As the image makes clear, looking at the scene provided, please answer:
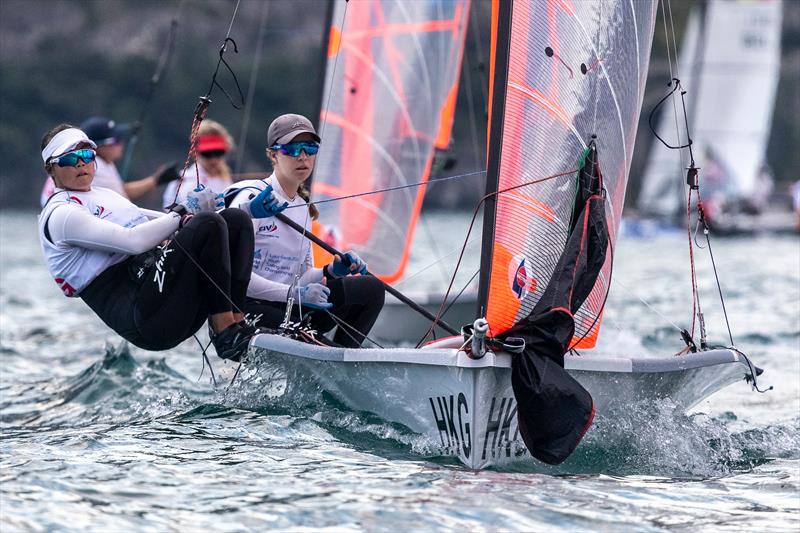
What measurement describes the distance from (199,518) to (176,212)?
157 cm

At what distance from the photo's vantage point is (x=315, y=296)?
4641mm

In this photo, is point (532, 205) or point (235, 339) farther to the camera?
point (235, 339)

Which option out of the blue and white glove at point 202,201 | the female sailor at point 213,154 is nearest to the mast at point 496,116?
the blue and white glove at point 202,201

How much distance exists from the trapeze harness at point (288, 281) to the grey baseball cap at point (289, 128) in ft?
0.67

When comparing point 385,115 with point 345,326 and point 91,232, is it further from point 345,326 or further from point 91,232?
point 91,232

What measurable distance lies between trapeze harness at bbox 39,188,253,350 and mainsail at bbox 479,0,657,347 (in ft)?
3.26

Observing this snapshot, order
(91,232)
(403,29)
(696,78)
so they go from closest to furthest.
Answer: (91,232), (403,29), (696,78)

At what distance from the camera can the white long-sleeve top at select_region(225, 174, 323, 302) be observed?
4.81 metres

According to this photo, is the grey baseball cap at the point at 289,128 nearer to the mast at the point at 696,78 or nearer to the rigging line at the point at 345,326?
the rigging line at the point at 345,326

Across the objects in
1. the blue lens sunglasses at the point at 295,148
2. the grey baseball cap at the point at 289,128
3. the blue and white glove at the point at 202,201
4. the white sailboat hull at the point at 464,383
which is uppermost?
the grey baseball cap at the point at 289,128

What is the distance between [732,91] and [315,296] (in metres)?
20.2

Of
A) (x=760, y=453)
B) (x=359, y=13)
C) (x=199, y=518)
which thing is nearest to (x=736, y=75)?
(x=359, y=13)

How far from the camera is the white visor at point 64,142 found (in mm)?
4332

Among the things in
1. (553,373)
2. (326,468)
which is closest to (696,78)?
(553,373)
